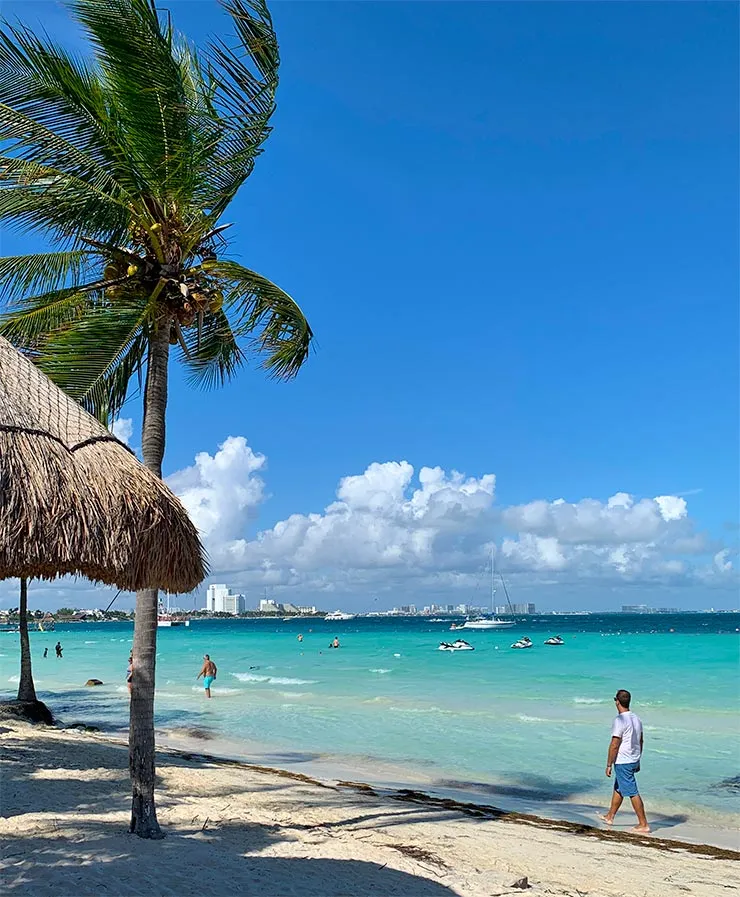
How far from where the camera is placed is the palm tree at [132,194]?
21.0 feet

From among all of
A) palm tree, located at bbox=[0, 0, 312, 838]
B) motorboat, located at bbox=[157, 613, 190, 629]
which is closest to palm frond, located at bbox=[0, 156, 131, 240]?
palm tree, located at bbox=[0, 0, 312, 838]

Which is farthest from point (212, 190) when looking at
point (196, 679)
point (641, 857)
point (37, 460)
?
point (196, 679)

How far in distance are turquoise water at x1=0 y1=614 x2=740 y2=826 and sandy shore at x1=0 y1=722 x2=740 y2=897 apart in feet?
10.5

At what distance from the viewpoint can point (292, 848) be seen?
662 cm

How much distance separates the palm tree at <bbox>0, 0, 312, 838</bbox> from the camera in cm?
641

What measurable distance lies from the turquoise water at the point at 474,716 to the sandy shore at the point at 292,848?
126 inches

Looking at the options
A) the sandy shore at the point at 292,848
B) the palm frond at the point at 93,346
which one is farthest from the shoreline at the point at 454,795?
the palm frond at the point at 93,346

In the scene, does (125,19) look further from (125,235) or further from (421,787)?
(421,787)

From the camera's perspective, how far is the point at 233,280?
7574 mm

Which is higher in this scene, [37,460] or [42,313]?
[42,313]

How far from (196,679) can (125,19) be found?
99.6 feet

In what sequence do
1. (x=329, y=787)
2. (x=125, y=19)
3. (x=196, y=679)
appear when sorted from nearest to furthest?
1. (x=125, y=19)
2. (x=329, y=787)
3. (x=196, y=679)

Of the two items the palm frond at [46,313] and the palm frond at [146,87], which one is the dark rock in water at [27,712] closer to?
the palm frond at [46,313]

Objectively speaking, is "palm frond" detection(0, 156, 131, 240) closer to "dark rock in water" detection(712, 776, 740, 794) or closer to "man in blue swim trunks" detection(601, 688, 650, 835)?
"man in blue swim trunks" detection(601, 688, 650, 835)
